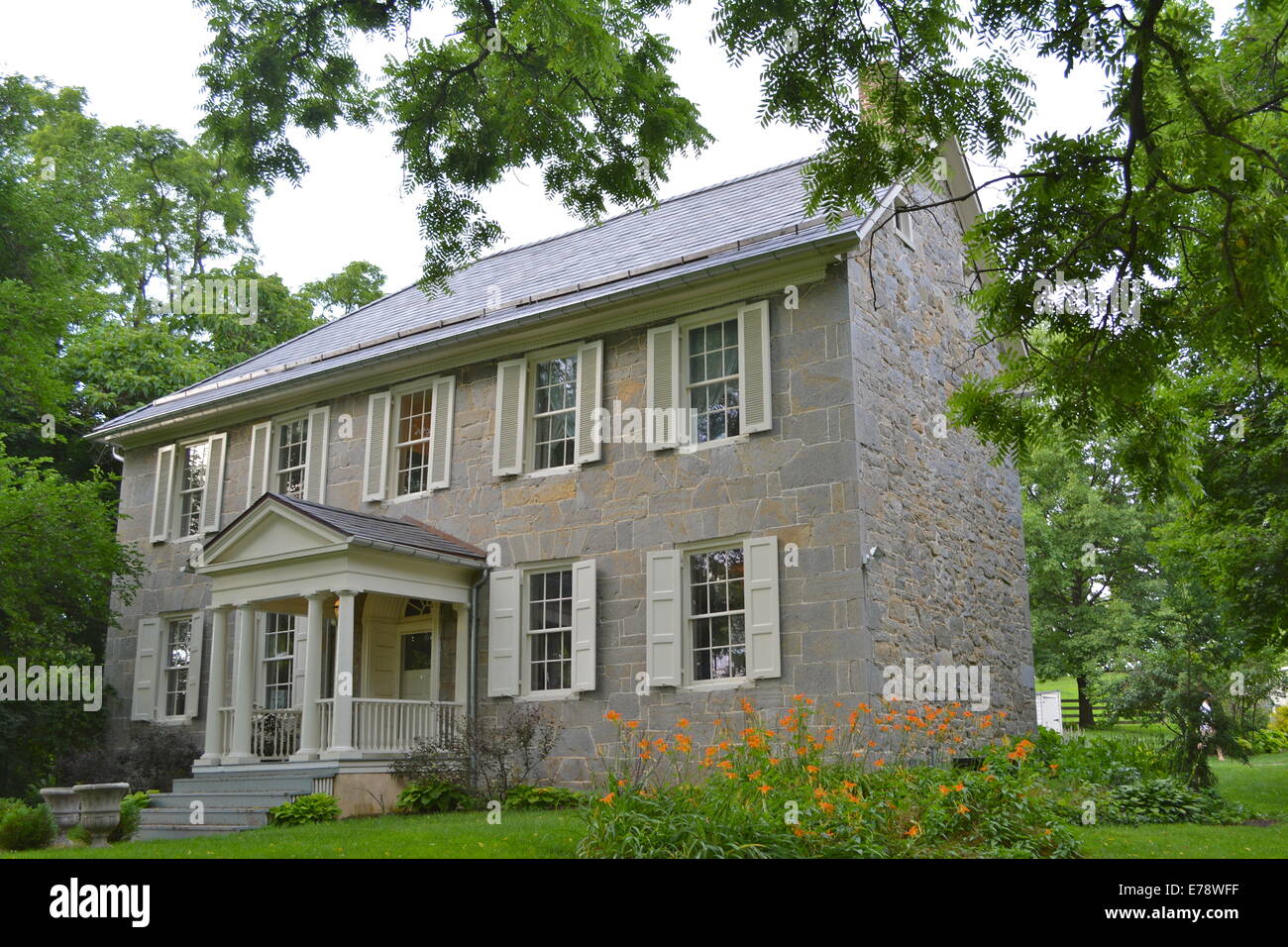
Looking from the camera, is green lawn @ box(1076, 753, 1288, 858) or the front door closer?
green lawn @ box(1076, 753, 1288, 858)

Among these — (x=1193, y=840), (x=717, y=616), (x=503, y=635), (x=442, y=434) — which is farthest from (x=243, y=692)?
(x=1193, y=840)

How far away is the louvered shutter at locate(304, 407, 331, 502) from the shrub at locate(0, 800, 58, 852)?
24.0ft

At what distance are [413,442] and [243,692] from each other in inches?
163

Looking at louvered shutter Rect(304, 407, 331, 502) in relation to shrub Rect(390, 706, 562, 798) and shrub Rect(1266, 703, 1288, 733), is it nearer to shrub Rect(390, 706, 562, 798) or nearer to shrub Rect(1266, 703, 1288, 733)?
shrub Rect(390, 706, 562, 798)

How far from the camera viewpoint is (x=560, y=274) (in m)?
17.1

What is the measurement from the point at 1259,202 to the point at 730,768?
211 inches

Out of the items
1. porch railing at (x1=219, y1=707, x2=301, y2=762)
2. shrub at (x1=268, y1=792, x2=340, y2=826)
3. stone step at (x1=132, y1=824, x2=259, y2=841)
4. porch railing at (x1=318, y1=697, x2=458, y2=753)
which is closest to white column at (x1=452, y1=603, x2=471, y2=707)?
porch railing at (x1=318, y1=697, x2=458, y2=753)

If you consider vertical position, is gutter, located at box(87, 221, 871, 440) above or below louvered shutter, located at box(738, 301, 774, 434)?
above

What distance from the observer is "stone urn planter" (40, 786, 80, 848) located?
10.8 meters

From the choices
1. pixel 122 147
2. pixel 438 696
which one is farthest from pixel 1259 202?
pixel 122 147

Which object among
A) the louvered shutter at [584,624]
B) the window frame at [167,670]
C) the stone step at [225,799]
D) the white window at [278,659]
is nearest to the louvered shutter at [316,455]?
the white window at [278,659]

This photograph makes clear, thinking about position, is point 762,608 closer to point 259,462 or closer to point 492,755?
point 492,755

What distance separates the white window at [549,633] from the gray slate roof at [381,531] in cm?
99
